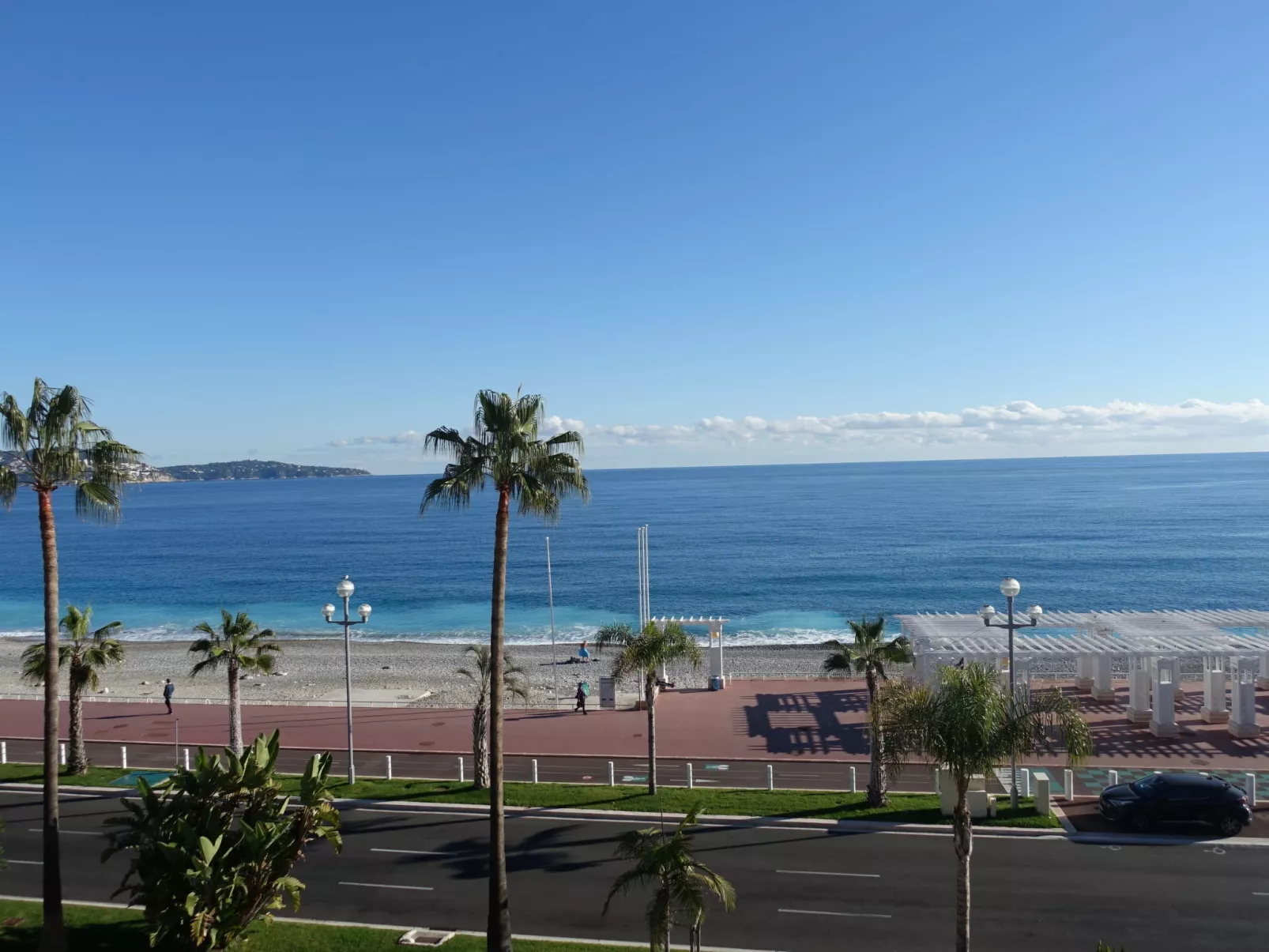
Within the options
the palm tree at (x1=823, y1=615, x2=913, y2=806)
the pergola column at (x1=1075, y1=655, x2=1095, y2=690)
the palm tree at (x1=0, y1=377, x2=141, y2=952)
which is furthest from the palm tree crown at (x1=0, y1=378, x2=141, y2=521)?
the pergola column at (x1=1075, y1=655, x2=1095, y2=690)

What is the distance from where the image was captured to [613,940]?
14.0m

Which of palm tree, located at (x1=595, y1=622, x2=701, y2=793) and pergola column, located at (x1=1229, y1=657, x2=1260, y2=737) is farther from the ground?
palm tree, located at (x1=595, y1=622, x2=701, y2=793)

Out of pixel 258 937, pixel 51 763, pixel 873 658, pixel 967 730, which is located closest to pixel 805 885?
pixel 967 730

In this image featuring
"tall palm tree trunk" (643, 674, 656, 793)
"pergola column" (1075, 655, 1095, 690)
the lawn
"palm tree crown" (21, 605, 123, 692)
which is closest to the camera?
the lawn

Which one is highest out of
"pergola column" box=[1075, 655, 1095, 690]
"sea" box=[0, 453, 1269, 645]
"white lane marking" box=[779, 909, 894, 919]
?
"white lane marking" box=[779, 909, 894, 919]

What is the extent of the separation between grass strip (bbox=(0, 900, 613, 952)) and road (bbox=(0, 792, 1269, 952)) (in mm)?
714

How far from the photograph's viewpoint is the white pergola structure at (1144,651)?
26.9m

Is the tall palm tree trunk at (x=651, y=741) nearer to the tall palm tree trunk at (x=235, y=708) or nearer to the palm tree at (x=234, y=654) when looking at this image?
the palm tree at (x=234, y=654)

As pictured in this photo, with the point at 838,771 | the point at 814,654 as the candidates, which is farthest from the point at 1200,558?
the point at 838,771

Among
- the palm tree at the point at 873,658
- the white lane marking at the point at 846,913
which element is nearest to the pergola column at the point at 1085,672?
the palm tree at the point at 873,658

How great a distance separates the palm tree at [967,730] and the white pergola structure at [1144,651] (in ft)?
41.3

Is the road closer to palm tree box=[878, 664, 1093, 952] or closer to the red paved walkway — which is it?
palm tree box=[878, 664, 1093, 952]

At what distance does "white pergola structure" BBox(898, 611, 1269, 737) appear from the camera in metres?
26.9

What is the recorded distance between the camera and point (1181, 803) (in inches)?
730
